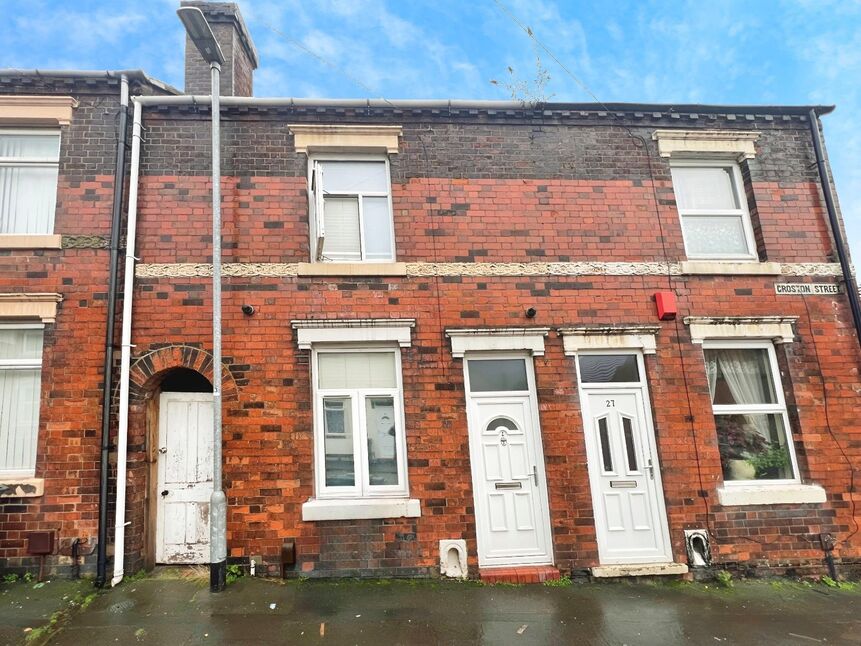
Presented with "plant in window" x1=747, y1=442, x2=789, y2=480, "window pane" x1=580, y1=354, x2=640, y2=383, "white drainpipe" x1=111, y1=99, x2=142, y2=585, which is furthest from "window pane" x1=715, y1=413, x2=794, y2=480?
"white drainpipe" x1=111, y1=99, x2=142, y2=585

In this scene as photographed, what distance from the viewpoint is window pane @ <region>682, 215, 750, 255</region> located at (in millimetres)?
7305

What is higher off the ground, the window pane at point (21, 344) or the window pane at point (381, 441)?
the window pane at point (21, 344)

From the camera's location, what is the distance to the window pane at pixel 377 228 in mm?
6996

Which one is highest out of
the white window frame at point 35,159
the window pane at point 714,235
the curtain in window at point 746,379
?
the white window frame at point 35,159

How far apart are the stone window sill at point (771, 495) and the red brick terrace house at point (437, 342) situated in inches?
1.2

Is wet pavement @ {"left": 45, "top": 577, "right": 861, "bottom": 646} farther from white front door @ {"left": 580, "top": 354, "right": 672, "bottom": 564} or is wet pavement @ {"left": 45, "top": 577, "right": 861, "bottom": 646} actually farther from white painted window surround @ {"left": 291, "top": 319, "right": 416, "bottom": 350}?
white painted window surround @ {"left": 291, "top": 319, "right": 416, "bottom": 350}

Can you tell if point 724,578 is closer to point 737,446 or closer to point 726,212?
point 737,446

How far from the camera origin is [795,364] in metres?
6.77

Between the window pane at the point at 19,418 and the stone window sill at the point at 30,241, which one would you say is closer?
the window pane at the point at 19,418

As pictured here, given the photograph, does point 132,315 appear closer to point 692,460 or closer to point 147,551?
point 147,551

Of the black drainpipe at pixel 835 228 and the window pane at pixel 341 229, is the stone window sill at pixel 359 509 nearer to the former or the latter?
the window pane at pixel 341 229

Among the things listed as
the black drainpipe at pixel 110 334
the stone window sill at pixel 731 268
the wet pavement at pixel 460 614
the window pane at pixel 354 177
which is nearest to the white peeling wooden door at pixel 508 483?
the wet pavement at pixel 460 614

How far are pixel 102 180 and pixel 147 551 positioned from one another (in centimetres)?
466

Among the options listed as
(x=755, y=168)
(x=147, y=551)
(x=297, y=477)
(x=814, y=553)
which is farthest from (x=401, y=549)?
(x=755, y=168)
